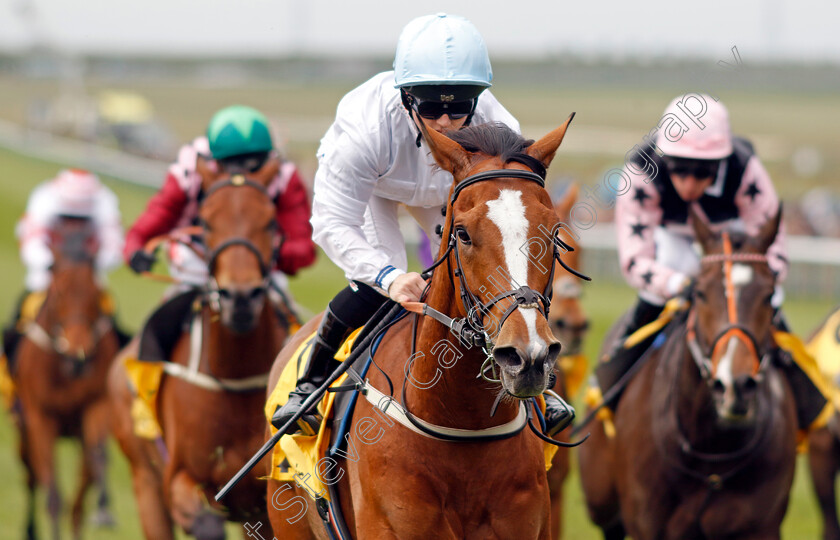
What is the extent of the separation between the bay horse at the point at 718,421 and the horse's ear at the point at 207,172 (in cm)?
248

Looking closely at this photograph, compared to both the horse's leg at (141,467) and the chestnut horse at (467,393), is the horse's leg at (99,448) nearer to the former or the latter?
the horse's leg at (141,467)

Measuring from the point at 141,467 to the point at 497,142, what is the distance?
3.92 metres

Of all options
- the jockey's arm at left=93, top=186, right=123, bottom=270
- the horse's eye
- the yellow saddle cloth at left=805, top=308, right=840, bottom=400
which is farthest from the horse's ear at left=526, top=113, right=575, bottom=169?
the jockey's arm at left=93, top=186, right=123, bottom=270

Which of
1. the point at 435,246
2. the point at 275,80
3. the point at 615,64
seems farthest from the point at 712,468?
the point at 275,80

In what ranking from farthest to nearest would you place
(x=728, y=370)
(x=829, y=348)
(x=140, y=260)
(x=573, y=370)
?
1. (x=573, y=370)
2. (x=829, y=348)
3. (x=140, y=260)
4. (x=728, y=370)

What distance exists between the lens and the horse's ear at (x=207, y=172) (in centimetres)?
609

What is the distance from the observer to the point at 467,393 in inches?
134

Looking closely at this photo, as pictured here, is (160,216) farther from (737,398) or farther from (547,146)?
(547,146)

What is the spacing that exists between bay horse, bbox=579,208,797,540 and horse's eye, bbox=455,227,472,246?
2.34 meters

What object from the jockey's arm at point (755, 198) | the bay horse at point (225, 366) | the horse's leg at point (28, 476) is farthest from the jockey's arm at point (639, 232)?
the horse's leg at point (28, 476)

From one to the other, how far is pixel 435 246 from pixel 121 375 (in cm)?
345

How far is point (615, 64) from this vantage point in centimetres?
5262

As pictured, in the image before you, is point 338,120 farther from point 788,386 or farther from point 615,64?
point 615,64

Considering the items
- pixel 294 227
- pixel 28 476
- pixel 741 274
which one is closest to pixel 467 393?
pixel 741 274
